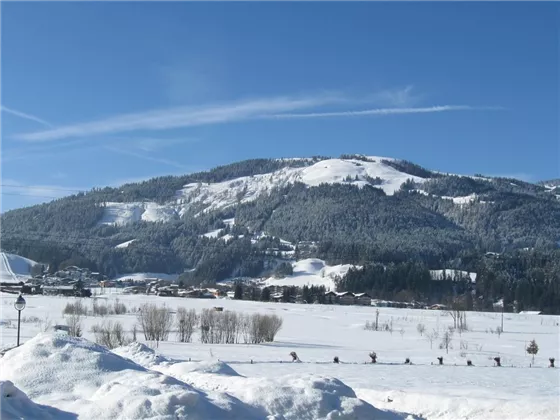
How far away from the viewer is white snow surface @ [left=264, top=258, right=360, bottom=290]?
548 feet

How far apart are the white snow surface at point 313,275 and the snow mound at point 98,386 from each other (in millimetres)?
137764

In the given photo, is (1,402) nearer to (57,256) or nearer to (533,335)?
(533,335)

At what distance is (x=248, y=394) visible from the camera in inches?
595

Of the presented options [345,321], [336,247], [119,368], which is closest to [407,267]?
[336,247]

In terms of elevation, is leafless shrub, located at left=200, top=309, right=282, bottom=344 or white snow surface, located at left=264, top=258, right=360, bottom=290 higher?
white snow surface, located at left=264, top=258, right=360, bottom=290

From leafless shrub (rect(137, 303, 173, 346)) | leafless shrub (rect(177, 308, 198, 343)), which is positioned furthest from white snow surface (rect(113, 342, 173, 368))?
leafless shrub (rect(177, 308, 198, 343))

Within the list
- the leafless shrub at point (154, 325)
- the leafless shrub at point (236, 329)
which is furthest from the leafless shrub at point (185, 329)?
the leafless shrub at point (154, 325)

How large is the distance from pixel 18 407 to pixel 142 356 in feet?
40.6

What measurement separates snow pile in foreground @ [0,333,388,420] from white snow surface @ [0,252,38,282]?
148 m

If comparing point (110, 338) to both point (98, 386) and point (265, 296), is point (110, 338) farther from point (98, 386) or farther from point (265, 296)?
point (265, 296)

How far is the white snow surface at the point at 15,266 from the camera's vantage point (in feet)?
524

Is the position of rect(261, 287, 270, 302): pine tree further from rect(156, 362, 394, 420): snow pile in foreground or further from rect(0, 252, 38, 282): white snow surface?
rect(156, 362, 394, 420): snow pile in foreground

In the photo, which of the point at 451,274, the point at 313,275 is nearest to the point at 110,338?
the point at 451,274

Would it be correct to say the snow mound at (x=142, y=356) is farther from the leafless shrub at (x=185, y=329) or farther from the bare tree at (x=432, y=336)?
the bare tree at (x=432, y=336)
